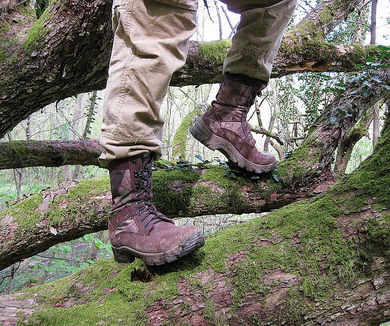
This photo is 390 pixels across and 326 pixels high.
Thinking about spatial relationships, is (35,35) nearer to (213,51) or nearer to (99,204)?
(99,204)

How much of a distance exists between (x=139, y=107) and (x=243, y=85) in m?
0.80

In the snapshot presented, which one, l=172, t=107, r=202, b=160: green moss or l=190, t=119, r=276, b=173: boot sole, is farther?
l=172, t=107, r=202, b=160: green moss

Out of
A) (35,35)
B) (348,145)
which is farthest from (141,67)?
(348,145)

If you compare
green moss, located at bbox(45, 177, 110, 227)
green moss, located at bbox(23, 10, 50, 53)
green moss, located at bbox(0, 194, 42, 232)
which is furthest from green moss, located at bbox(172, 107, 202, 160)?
green moss, located at bbox(23, 10, 50, 53)

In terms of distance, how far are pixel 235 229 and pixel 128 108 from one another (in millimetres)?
653

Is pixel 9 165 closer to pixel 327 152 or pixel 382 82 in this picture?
pixel 327 152

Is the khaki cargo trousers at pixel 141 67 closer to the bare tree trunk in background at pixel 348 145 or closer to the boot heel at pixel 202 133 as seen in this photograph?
the boot heel at pixel 202 133

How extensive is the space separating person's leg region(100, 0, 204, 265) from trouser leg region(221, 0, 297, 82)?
0.52 metres

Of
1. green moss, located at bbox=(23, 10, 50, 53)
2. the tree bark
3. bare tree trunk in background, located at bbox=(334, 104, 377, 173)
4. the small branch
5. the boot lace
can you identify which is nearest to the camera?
the boot lace

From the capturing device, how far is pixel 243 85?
1938 mm

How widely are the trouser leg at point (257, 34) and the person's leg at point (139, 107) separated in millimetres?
515

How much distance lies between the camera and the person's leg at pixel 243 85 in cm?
180

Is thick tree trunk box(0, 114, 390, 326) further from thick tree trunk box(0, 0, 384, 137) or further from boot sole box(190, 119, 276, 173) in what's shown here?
thick tree trunk box(0, 0, 384, 137)

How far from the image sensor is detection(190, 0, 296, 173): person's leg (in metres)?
1.80
